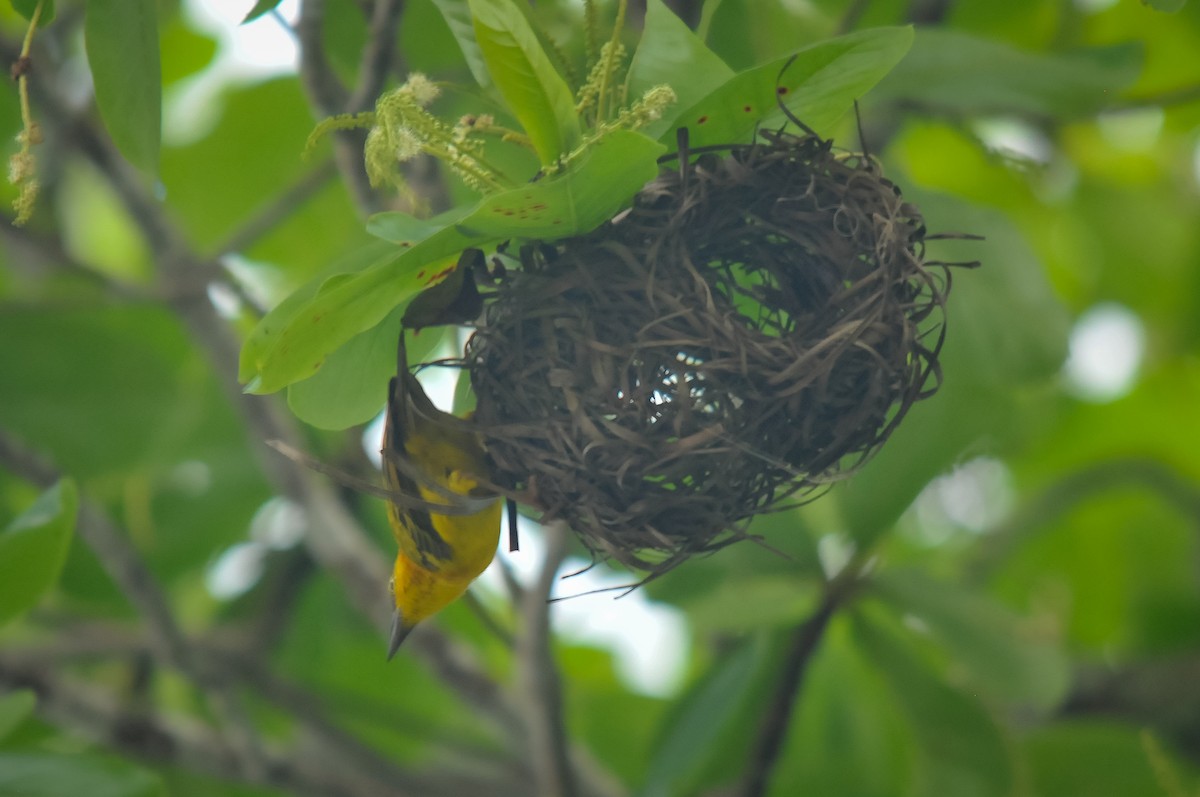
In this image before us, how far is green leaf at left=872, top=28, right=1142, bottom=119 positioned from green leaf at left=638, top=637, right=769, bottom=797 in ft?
2.42

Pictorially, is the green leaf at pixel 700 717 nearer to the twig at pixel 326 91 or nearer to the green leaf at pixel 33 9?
the twig at pixel 326 91

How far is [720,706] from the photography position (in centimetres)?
150

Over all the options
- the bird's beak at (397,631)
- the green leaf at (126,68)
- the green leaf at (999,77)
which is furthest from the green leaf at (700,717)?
the green leaf at (126,68)

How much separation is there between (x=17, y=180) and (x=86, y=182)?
84.3 inches

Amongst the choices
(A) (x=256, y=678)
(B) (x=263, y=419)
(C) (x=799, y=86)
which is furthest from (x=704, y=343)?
(A) (x=256, y=678)

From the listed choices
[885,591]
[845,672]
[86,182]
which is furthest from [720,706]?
[86,182]

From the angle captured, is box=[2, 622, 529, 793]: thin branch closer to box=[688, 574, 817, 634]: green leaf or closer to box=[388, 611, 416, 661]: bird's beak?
box=[688, 574, 817, 634]: green leaf

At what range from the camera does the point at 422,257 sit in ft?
2.36

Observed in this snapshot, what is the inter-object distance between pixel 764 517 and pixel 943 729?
0.40m

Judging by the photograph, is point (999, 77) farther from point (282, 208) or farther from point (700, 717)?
point (282, 208)

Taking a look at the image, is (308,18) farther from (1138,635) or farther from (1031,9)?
(1138,635)

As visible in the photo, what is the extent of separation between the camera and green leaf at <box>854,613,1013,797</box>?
1521mm

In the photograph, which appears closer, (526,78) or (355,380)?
(526,78)

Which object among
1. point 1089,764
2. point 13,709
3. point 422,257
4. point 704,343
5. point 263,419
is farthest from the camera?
point 1089,764
